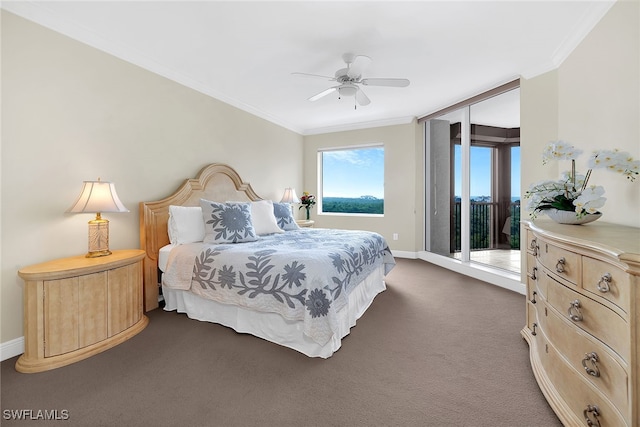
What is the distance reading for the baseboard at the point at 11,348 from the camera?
77.0 inches

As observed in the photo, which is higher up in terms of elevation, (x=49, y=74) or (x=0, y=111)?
(x=49, y=74)

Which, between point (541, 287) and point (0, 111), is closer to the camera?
point (541, 287)

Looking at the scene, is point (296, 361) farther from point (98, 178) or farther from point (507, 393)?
point (98, 178)

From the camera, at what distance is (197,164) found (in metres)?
3.52

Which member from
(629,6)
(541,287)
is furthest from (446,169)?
(541,287)

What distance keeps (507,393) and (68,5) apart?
4.03 meters

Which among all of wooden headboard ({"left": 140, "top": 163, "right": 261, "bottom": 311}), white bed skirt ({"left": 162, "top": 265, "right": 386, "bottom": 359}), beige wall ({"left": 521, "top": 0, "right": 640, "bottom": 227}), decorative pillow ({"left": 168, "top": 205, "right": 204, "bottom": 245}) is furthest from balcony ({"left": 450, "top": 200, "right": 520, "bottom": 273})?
decorative pillow ({"left": 168, "top": 205, "right": 204, "bottom": 245})

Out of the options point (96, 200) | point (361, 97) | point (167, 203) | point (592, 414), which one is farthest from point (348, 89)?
point (592, 414)

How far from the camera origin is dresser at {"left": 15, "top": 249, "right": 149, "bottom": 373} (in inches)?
71.9

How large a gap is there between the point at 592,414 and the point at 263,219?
123 inches

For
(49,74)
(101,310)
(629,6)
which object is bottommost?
(101,310)

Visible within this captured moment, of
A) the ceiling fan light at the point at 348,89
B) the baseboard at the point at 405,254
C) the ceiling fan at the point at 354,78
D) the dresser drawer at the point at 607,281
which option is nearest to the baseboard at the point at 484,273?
the baseboard at the point at 405,254

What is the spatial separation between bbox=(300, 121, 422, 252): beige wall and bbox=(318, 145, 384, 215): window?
360mm

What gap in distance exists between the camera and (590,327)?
115 cm
